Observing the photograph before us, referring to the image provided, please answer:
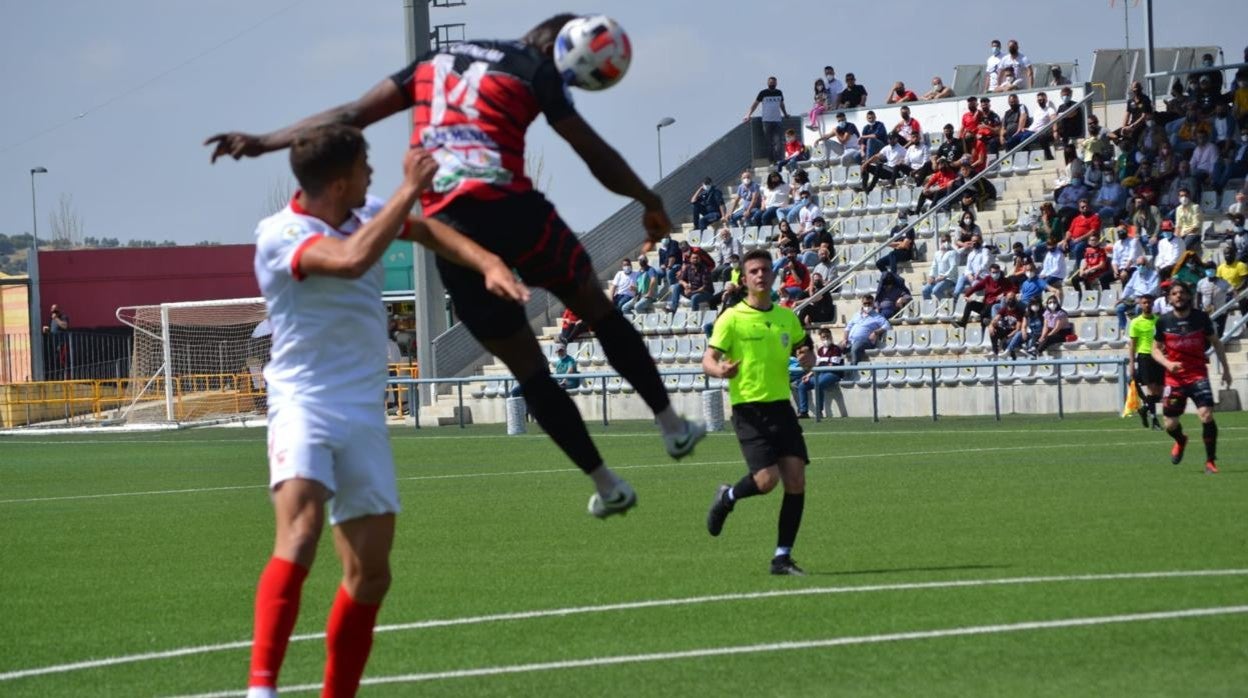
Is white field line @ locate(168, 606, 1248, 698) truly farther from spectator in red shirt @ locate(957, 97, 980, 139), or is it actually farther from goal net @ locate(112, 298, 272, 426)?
goal net @ locate(112, 298, 272, 426)

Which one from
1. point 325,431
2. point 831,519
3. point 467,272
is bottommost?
point 831,519

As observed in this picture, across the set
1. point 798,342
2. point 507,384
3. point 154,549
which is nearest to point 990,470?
point 798,342

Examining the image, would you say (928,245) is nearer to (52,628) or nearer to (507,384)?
(507,384)

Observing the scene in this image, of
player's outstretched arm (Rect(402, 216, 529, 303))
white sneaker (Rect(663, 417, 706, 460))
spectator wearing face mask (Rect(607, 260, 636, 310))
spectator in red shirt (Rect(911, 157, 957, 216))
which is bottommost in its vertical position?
white sneaker (Rect(663, 417, 706, 460))

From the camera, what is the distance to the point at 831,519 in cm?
1483

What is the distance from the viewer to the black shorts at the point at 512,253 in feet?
23.2

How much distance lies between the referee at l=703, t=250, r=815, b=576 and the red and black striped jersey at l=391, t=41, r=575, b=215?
481cm

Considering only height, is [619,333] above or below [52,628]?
above

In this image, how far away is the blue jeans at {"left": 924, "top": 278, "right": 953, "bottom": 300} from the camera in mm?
32500

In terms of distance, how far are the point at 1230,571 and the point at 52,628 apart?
21.1ft

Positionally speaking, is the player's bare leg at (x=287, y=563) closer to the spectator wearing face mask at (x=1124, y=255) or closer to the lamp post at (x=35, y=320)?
the spectator wearing face mask at (x=1124, y=255)

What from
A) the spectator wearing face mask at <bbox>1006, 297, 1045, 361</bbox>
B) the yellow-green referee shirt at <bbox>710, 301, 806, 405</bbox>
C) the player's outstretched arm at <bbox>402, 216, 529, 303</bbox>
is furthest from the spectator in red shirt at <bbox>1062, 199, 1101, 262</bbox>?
the player's outstretched arm at <bbox>402, 216, 529, 303</bbox>

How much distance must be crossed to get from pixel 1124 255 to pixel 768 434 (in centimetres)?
1908

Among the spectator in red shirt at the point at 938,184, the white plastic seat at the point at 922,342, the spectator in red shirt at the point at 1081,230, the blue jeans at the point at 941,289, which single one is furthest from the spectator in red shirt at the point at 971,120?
the white plastic seat at the point at 922,342
